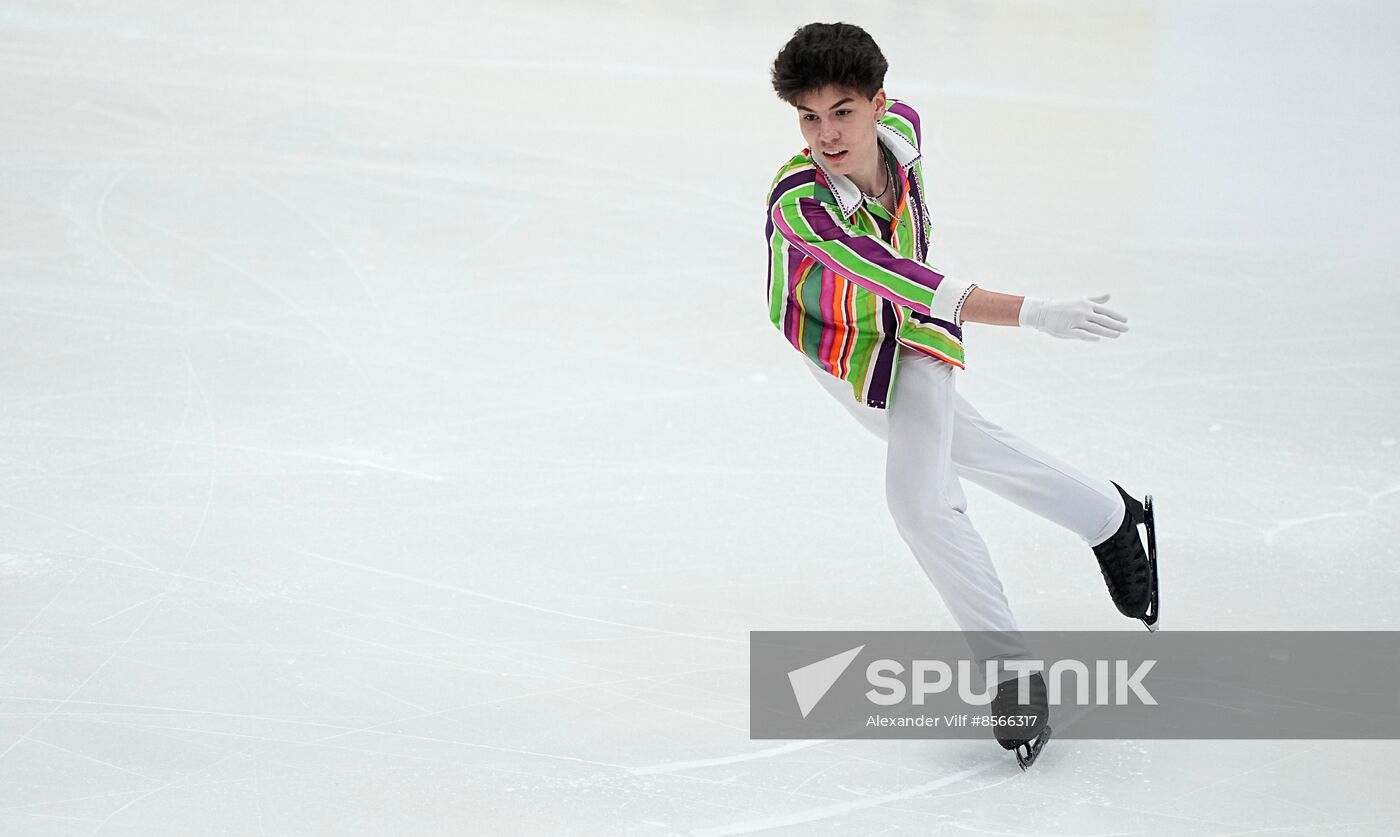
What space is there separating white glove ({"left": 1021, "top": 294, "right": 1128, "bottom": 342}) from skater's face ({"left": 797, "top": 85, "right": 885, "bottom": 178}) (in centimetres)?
43

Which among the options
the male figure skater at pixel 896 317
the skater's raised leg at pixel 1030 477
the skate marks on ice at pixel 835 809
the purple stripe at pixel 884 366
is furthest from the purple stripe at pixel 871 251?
the skate marks on ice at pixel 835 809

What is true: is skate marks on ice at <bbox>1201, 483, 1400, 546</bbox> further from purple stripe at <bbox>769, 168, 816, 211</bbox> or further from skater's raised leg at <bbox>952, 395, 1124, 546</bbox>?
purple stripe at <bbox>769, 168, 816, 211</bbox>

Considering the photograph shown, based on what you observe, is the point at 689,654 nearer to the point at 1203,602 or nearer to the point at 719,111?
the point at 1203,602

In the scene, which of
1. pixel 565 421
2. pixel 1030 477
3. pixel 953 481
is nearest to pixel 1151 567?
pixel 1030 477

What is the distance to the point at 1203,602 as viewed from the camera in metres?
3.16

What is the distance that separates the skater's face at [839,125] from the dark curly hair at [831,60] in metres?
0.02

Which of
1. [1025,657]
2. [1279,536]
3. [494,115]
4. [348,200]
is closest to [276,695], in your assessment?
[1025,657]

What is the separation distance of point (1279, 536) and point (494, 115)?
3913 millimetres

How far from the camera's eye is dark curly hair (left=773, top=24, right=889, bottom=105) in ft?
7.93

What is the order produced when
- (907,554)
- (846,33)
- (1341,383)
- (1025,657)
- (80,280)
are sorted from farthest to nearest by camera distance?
(80,280)
(1341,383)
(907,554)
(1025,657)
(846,33)

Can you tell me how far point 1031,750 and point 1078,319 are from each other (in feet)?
2.50

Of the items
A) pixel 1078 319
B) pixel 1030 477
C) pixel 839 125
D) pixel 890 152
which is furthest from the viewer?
pixel 1030 477

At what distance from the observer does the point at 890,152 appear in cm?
265

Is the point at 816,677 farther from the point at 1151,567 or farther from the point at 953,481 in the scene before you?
the point at 1151,567
